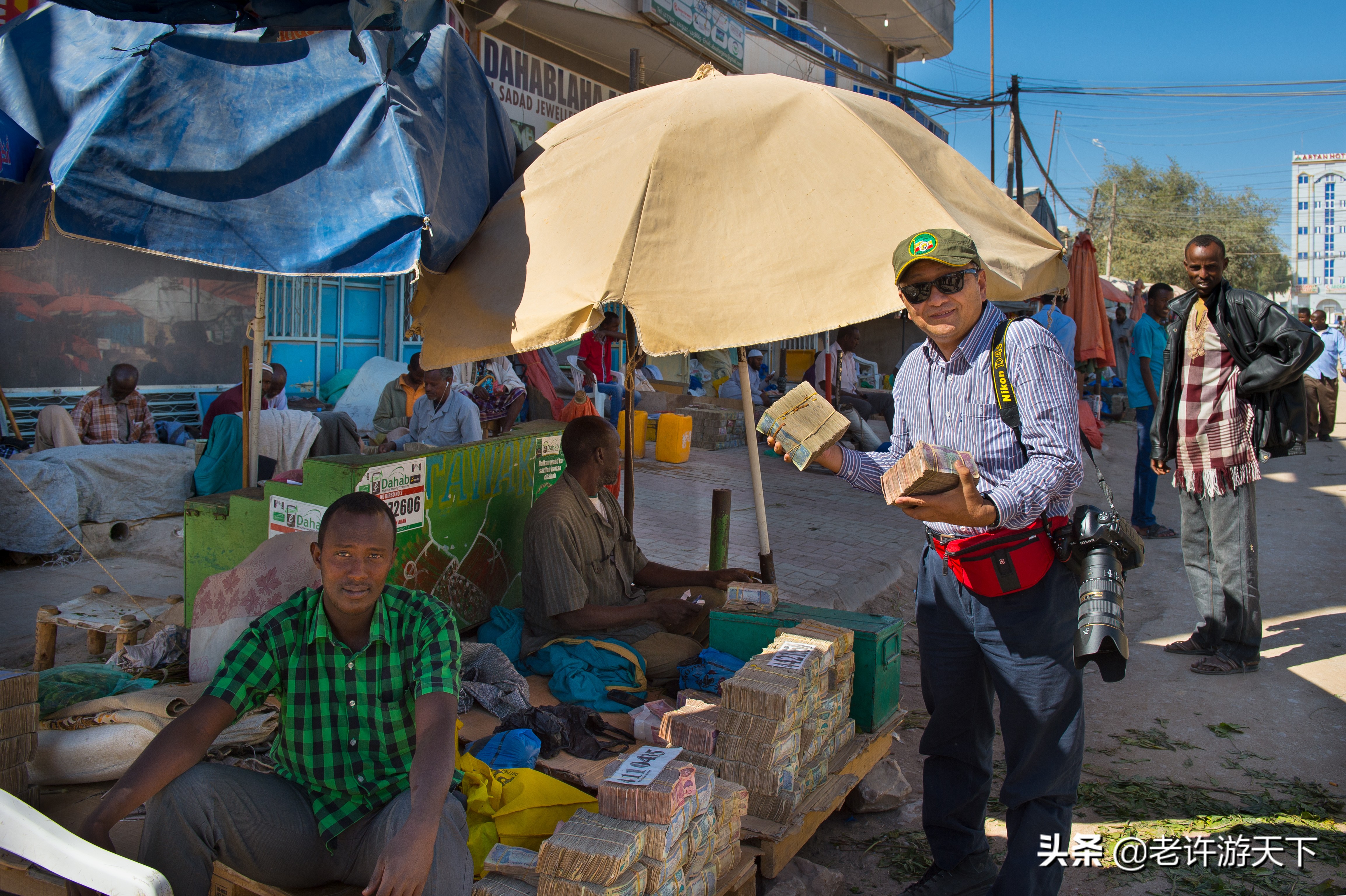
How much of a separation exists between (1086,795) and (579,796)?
230cm

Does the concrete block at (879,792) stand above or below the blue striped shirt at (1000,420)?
below

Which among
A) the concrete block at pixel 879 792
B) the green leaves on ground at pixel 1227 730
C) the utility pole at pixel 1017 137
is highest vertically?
the utility pole at pixel 1017 137

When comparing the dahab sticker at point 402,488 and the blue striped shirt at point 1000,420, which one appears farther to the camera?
the dahab sticker at point 402,488

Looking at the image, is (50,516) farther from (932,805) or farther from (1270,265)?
(1270,265)

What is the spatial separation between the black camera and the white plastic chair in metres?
2.25

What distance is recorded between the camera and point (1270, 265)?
53.3 metres

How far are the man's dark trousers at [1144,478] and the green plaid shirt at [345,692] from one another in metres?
7.10

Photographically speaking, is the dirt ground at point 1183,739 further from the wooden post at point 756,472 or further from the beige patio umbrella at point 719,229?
the beige patio umbrella at point 719,229

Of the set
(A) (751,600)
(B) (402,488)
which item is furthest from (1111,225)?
(B) (402,488)

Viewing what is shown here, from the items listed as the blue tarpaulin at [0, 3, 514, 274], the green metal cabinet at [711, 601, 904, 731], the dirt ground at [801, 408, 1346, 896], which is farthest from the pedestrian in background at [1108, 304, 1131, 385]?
the blue tarpaulin at [0, 3, 514, 274]

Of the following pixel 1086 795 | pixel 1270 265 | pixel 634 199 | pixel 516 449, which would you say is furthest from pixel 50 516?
pixel 1270 265

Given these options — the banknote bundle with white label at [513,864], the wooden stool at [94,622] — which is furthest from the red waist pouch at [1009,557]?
the wooden stool at [94,622]

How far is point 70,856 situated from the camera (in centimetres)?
183

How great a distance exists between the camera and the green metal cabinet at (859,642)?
3705 millimetres
